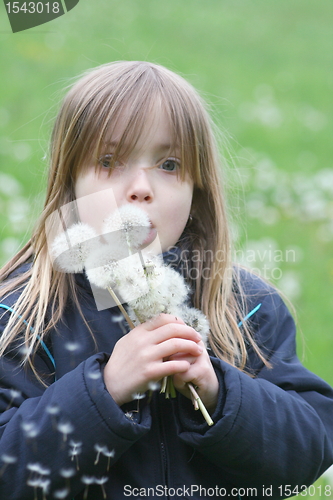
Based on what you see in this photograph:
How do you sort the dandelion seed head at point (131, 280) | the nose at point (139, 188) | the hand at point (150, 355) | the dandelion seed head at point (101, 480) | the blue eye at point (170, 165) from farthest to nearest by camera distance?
the blue eye at point (170, 165)
the nose at point (139, 188)
the dandelion seed head at point (101, 480)
the hand at point (150, 355)
the dandelion seed head at point (131, 280)

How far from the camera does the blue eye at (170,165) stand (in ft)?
6.91

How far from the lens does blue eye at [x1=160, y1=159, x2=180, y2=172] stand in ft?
6.91

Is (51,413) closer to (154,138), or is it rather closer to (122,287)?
(122,287)

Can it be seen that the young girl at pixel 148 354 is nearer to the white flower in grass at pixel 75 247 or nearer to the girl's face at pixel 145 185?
the girl's face at pixel 145 185

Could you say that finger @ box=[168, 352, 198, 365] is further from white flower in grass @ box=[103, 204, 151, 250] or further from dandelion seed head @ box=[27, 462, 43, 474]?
dandelion seed head @ box=[27, 462, 43, 474]

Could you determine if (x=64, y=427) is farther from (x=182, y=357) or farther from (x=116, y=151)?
(x=116, y=151)

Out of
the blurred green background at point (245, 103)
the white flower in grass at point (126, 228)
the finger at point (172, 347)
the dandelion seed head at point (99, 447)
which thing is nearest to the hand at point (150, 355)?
→ the finger at point (172, 347)

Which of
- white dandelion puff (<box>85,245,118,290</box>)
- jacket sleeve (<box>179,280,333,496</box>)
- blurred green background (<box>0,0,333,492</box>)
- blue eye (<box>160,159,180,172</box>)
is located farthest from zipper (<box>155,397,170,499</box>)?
blurred green background (<box>0,0,333,492</box>)

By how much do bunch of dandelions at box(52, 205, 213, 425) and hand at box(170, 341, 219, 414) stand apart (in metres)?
0.03

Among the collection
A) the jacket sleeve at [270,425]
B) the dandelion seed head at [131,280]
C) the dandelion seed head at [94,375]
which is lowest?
the jacket sleeve at [270,425]

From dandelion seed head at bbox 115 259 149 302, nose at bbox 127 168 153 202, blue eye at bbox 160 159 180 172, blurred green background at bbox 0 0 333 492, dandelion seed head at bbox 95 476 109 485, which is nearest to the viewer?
dandelion seed head at bbox 115 259 149 302

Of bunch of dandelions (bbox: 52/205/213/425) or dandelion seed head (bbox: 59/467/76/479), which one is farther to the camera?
dandelion seed head (bbox: 59/467/76/479)

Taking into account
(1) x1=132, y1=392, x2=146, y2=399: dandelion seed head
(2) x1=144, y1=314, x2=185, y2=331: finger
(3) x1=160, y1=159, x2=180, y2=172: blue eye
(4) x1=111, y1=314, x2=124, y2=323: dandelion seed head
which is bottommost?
(1) x1=132, y1=392, x2=146, y2=399: dandelion seed head

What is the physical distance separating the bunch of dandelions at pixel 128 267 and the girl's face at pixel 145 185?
193 millimetres
